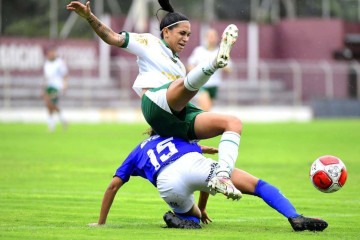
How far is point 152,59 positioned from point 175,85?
1.09m

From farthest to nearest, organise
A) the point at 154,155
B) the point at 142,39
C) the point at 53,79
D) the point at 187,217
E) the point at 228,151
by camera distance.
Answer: the point at 53,79
the point at 142,39
the point at 187,217
the point at 154,155
the point at 228,151

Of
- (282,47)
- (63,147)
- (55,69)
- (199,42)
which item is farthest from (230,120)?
(282,47)

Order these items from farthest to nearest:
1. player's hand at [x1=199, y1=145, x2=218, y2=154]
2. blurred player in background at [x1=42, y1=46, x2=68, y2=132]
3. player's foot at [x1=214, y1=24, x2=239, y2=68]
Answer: blurred player in background at [x1=42, y1=46, x2=68, y2=132], player's hand at [x1=199, y1=145, x2=218, y2=154], player's foot at [x1=214, y1=24, x2=239, y2=68]

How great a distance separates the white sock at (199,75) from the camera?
31.5 feet

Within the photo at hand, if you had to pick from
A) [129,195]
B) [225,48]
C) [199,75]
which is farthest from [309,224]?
[129,195]

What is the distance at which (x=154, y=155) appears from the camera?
10391 millimetres

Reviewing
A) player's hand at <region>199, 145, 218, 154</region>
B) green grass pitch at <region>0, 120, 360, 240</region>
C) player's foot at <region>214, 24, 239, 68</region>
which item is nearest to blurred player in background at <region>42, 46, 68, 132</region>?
green grass pitch at <region>0, 120, 360, 240</region>

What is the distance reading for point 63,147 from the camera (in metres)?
24.8

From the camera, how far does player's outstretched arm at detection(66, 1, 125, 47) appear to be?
10.6m

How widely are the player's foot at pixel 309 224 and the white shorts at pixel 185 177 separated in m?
0.89

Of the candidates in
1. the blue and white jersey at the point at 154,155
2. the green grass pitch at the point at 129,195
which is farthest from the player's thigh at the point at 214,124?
the green grass pitch at the point at 129,195

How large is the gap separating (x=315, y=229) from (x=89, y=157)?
40.0 ft

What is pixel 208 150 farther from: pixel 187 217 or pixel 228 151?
pixel 228 151

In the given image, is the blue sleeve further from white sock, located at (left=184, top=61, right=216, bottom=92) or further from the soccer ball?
the soccer ball
